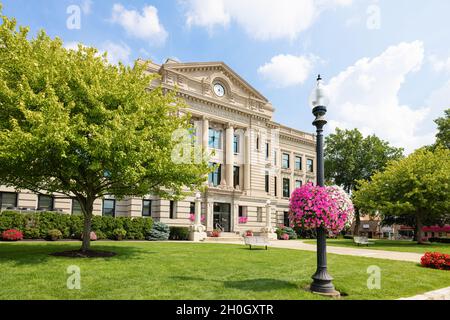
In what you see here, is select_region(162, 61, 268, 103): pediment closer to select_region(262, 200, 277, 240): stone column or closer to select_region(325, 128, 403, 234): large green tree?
select_region(262, 200, 277, 240): stone column

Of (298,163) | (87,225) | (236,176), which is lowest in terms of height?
(87,225)

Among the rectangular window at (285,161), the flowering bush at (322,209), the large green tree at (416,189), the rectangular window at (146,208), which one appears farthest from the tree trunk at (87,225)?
the rectangular window at (285,161)

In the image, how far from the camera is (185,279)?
10.1 m

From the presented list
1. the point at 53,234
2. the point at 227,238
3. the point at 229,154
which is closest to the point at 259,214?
the point at 229,154

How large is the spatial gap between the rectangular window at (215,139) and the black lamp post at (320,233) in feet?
97.8

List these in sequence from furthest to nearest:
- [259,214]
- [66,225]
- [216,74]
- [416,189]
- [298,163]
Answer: [298,163], [259,214], [216,74], [416,189], [66,225]

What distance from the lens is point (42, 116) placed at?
12133mm

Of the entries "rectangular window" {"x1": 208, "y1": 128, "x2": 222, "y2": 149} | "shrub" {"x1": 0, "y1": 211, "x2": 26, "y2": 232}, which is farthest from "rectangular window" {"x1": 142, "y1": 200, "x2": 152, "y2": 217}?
"shrub" {"x1": 0, "y1": 211, "x2": 26, "y2": 232}

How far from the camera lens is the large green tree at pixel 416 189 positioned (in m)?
32.2

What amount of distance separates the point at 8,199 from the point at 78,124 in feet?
66.4

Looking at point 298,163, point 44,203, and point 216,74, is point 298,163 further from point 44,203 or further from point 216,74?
point 44,203

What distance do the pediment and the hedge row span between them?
1607 cm

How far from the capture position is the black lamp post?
8.91m
